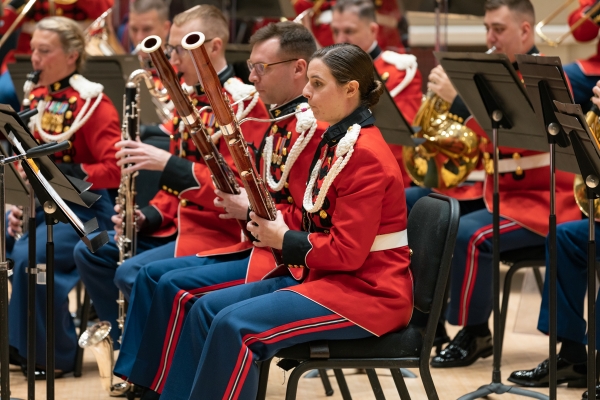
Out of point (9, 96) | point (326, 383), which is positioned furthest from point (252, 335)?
point (9, 96)

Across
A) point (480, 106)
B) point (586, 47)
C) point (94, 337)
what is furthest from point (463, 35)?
point (94, 337)

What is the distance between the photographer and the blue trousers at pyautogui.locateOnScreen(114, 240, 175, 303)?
334 cm

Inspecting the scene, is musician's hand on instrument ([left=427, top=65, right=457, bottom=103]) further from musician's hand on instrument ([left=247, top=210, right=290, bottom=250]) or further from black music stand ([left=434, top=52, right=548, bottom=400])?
musician's hand on instrument ([left=247, top=210, right=290, bottom=250])

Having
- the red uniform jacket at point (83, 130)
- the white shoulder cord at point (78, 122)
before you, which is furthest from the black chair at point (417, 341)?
the white shoulder cord at point (78, 122)

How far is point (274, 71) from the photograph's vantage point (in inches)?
119

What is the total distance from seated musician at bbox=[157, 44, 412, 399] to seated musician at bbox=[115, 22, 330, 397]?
0.32 m

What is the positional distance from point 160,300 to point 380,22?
136 inches

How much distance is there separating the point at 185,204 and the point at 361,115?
1118 millimetres

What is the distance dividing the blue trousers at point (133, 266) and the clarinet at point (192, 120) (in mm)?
412

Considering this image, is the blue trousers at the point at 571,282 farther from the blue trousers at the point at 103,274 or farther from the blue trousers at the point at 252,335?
the blue trousers at the point at 103,274

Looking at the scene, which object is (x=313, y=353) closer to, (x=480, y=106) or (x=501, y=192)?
(x=480, y=106)

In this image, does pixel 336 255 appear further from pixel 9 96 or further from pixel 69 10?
pixel 69 10

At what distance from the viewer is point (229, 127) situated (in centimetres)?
268

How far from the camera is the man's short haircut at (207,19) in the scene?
356 cm
